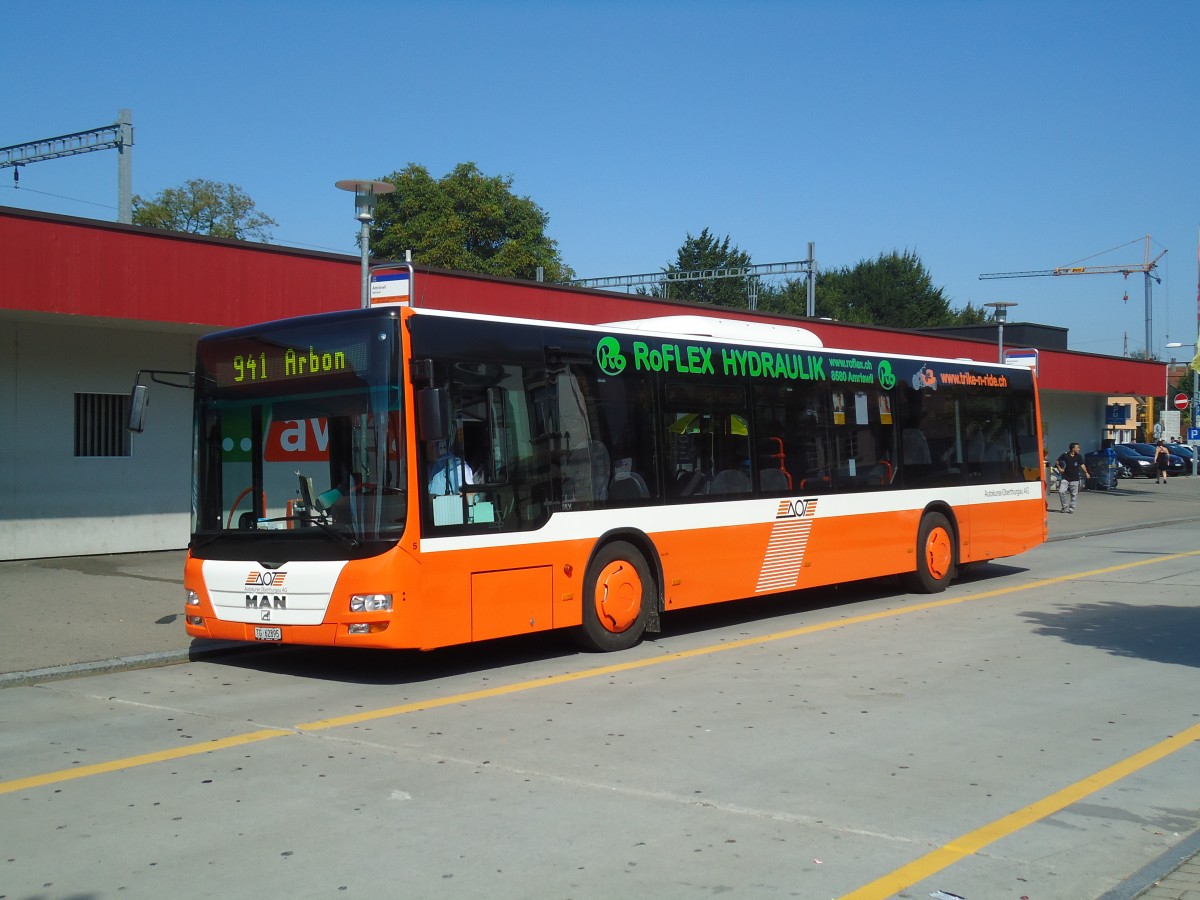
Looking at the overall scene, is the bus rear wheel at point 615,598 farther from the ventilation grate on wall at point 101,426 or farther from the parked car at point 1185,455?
the parked car at point 1185,455

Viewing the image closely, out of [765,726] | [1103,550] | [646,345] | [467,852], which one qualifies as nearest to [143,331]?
[646,345]

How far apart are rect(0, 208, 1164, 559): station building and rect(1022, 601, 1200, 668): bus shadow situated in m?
10.5

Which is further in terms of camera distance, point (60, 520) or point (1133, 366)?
point (1133, 366)

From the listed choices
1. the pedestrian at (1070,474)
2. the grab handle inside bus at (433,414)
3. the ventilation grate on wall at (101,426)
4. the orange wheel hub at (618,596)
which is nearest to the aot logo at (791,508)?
the orange wheel hub at (618,596)

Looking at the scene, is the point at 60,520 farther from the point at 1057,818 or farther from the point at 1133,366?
the point at 1133,366

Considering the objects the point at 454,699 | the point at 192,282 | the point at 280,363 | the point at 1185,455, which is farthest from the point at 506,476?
the point at 1185,455

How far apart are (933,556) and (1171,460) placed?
47.3 metres

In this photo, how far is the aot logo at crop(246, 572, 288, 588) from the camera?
9.53 m

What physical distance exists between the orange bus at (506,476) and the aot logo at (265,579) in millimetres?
16

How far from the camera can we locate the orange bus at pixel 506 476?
9297 mm

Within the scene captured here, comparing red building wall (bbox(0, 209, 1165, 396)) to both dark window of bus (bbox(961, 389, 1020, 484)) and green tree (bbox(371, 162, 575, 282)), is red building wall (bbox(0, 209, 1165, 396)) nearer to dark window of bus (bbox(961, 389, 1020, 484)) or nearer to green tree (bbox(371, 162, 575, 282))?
dark window of bus (bbox(961, 389, 1020, 484))

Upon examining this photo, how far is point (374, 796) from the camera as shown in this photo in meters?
6.34

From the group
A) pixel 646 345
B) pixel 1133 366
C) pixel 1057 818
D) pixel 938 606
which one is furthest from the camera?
pixel 1133 366

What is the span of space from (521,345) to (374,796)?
196 inches
